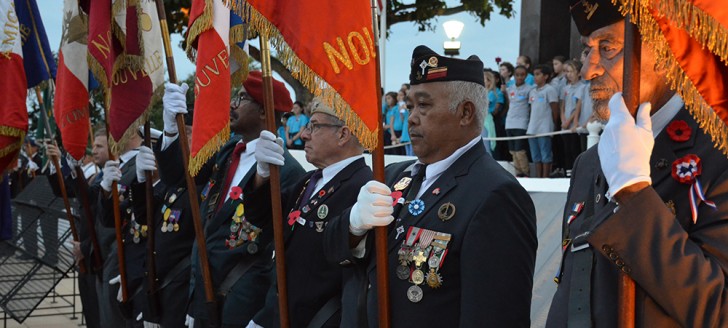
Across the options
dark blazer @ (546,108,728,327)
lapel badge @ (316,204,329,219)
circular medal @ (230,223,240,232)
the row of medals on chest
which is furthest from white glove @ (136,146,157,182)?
dark blazer @ (546,108,728,327)

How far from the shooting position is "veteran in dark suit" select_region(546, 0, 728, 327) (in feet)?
6.35

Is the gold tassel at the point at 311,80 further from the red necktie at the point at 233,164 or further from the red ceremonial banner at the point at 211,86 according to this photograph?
the red necktie at the point at 233,164

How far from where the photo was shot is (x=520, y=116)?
10836 mm

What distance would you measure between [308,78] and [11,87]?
13.0 ft

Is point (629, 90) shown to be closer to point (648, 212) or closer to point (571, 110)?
point (648, 212)

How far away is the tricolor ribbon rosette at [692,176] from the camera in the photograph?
2023 mm

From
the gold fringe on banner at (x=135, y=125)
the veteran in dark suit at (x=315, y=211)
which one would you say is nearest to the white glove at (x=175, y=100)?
the gold fringe on banner at (x=135, y=125)

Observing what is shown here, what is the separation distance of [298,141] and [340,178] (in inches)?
452

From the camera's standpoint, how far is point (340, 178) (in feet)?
13.4

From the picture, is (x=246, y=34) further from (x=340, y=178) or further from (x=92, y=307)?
(x=92, y=307)

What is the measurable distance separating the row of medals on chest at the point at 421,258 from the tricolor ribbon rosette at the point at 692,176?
1.02 metres

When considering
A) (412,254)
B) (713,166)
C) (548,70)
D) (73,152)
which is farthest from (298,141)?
(713,166)

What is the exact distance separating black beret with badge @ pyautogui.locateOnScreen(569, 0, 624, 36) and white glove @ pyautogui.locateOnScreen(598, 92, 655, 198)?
36 centimetres

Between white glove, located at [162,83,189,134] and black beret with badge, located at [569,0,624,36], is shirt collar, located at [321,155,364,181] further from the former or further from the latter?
black beret with badge, located at [569,0,624,36]
